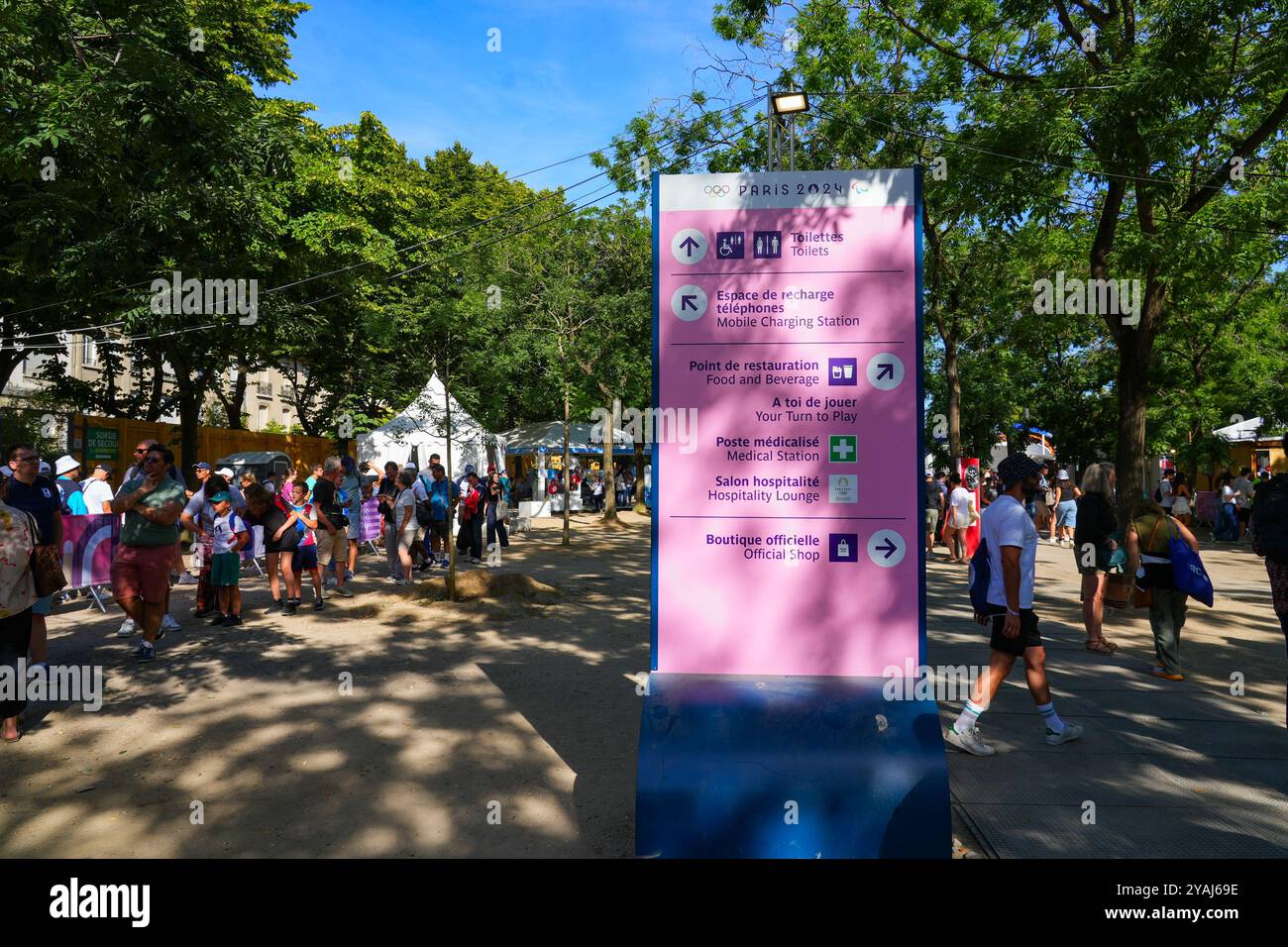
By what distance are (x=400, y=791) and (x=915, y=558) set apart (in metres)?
2.98

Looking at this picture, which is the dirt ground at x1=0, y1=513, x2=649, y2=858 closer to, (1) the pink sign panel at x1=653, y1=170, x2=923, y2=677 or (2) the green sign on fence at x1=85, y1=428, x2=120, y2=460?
(1) the pink sign panel at x1=653, y1=170, x2=923, y2=677

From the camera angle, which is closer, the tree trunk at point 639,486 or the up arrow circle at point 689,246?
the up arrow circle at point 689,246

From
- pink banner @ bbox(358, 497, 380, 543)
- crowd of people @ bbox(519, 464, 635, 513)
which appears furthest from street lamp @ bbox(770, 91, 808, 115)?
crowd of people @ bbox(519, 464, 635, 513)

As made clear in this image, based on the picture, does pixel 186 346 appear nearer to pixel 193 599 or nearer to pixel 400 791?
pixel 193 599

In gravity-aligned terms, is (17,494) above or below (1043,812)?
above

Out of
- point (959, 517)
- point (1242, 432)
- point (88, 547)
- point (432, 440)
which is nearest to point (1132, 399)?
point (959, 517)

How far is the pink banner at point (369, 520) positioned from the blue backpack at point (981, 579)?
1351 centimetres

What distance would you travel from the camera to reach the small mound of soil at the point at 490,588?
10797 mm

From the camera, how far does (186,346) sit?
21172 mm

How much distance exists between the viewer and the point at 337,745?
5.17 metres

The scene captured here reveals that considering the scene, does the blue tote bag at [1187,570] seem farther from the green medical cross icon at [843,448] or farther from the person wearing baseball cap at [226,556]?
the person wearing baseball cap at [226,556]

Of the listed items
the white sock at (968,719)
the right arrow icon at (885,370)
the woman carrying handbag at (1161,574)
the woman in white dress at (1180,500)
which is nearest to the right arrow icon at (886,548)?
the right arrow icon at (885,370)

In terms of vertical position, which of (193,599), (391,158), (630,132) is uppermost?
(391,158)

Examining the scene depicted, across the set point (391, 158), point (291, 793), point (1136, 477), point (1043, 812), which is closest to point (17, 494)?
point (291, 793)
